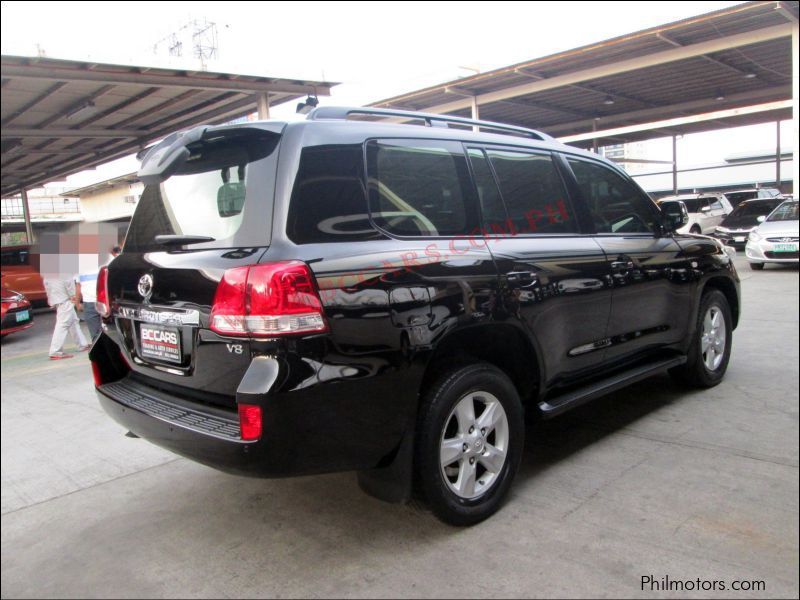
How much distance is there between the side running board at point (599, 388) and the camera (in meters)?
3.05

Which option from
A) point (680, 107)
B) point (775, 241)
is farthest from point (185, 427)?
point (680, 107)

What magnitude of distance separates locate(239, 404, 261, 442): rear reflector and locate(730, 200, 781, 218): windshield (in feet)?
60.4

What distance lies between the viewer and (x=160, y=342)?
2.38 metres

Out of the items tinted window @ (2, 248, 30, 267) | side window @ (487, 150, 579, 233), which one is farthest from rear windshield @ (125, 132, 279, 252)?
side window @ (487, 150, 579, 233)

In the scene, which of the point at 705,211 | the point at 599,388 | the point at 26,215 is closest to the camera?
the point at 26,215

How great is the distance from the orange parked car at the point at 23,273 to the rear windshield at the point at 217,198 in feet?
2.33

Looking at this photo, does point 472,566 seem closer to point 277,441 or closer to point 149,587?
point 277,441

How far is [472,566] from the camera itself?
238cm

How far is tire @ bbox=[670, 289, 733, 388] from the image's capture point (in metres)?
4.31

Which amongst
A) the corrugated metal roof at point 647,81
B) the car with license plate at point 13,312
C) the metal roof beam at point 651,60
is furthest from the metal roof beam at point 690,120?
the car with license plate at point 13,312

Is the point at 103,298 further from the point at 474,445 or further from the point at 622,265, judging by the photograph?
the point at 622,265

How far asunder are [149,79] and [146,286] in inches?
30.8

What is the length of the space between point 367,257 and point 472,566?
1266 mm

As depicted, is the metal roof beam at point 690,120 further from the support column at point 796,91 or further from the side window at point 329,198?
the side window at point 329,198
